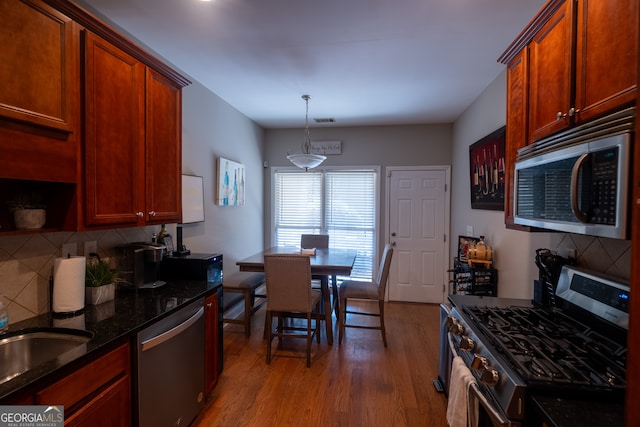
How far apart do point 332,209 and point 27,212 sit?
3754 mm

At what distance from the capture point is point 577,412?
35.8 inches

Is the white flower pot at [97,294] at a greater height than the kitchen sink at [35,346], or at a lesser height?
greater

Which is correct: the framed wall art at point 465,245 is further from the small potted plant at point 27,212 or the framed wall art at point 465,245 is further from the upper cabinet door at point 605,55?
the small potted plant at point 27,212

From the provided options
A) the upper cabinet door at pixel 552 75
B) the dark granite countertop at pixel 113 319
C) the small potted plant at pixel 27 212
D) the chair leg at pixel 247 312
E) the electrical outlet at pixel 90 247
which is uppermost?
the upper cabinet door at pixel 552 75

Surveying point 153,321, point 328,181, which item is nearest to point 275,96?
point 328,181

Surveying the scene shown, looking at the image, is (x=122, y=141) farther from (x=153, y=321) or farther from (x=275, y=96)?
(x=275, y=96)

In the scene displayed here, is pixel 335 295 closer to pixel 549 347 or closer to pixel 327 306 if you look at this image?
pixel 327 306

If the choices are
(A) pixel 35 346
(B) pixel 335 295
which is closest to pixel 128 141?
(A) pixel 35 346

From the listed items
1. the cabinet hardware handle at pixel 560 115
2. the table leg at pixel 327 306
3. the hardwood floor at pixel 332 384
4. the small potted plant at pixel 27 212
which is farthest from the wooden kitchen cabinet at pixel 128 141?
the cabinet hardware handle at pixel 560 115

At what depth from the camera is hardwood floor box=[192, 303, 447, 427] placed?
6.95ft

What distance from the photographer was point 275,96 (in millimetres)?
3451

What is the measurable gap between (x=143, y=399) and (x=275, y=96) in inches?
117

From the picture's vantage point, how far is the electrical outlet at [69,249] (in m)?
1.74

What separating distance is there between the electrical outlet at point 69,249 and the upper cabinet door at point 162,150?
0.41 meters
